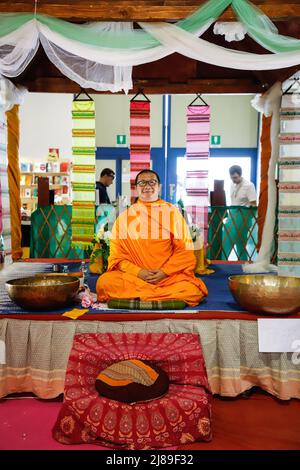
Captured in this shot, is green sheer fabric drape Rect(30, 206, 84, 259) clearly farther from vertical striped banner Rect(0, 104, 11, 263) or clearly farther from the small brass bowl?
the small brass bowl

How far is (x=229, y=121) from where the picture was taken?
10.3 meters

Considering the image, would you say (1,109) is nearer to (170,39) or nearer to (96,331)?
(170,39)

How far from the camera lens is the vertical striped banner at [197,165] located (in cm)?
539

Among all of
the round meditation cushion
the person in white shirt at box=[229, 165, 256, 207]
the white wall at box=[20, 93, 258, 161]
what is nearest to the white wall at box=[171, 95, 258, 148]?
the white wall at box=[20, 93, 258, 161]

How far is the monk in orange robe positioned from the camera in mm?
2930

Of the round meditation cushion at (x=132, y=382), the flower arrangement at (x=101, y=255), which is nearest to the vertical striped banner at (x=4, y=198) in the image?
the flower arrangement at (x=101, y=255)

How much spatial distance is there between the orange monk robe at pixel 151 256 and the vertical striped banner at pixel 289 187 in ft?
3.85

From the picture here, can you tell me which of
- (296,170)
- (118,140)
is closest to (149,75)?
(296,170)

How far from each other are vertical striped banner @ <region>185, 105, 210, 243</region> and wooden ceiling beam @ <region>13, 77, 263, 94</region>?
41 centimetres

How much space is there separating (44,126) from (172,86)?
16.9 feet

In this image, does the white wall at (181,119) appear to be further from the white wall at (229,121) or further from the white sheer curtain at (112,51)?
the white sheer curtain at (112,51)

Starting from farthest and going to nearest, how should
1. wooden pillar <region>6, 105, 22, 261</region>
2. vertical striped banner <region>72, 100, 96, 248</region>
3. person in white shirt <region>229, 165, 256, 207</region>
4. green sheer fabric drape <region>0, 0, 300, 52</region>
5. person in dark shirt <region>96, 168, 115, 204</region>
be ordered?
person in white shirt <region>229, 165, 256, 207</region> < person in dark shirt <region>96, 168, 115, 204</region> < vertical striped banner <region>72, 100, 96, 248</region> < wooden pillar <region>6, 105, 22, 261</region> < green sheer fabric drape <region>0, 0, 300, 52</region>

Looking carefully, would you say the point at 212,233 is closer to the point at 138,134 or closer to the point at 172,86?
the point at 138,134
